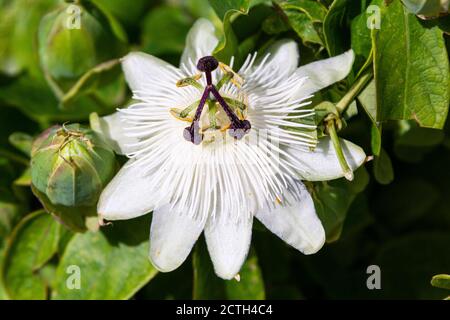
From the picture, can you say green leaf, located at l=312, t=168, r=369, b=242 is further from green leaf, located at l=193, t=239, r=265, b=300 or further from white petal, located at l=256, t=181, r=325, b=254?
green leaf, located at l=193, t=239, r=265, b=300

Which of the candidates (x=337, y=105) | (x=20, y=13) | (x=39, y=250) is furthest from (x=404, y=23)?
(x=20, y=13)

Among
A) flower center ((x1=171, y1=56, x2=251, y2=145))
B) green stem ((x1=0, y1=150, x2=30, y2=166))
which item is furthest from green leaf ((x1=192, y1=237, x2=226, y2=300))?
green stem ((x1=0, y1=150, x2=30, y2=166))

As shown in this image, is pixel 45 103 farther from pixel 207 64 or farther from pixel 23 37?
pixel 207 64

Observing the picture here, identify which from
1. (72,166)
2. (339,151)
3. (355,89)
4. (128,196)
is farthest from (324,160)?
(72,166)

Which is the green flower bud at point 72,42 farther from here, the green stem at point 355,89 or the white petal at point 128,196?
the green stem at point 355,89

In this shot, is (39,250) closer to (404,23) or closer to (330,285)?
(330,285)

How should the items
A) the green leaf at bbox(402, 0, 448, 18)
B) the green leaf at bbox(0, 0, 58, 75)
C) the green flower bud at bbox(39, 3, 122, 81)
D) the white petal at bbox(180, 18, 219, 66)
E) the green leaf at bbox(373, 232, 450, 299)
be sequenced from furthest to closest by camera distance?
the green leaf at bbox(0, 0, 58, 75), the green leaf at bbox(373, 232, 450, 299), the green flower bud at bbox(39, 3, 122, 81), the white petal at bbox(180, 18, 219, 66), the green leaf at bbox(402, 0, 448, 18)
